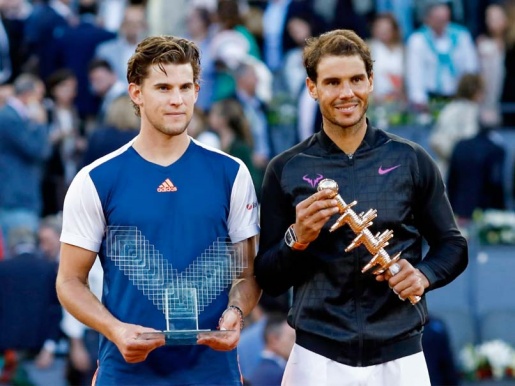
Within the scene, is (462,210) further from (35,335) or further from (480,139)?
(35,335)

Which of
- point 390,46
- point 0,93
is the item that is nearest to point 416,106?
point 390,46

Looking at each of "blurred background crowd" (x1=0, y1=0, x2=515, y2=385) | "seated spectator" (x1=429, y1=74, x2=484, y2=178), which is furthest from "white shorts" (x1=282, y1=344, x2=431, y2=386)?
"seated spectator" (x1=429, y1=74, x2=484, y2=178)

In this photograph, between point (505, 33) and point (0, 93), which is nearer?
point (0, 93)

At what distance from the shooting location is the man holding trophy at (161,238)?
579cm

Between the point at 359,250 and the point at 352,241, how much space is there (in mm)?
80

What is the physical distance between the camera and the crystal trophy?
225 inches

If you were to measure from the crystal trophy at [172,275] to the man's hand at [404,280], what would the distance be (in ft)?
2.12

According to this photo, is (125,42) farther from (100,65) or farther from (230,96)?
(230,96)

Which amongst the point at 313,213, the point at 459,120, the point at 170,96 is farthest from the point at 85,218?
the point at 459,120

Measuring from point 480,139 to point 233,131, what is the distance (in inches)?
96.3

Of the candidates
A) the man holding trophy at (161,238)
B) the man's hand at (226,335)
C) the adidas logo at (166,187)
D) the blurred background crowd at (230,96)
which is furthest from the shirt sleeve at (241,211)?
the blurred background crowd at (230,96)

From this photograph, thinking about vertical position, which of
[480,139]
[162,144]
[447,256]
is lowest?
[480,139]

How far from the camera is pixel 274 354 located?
33.1 ft

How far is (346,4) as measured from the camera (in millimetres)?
16281
